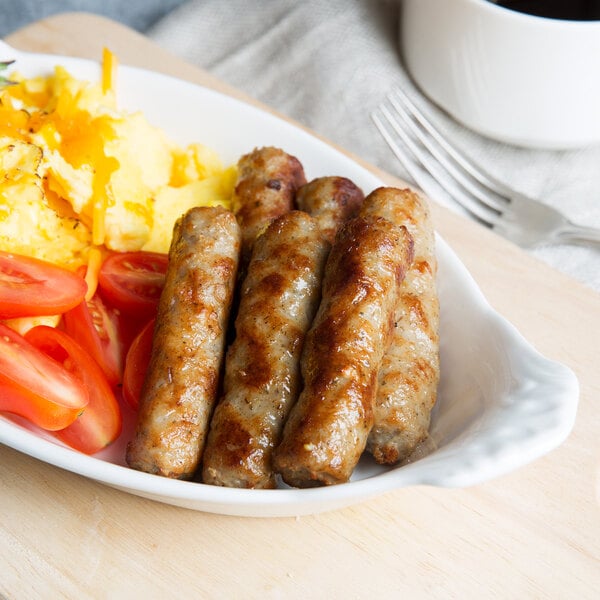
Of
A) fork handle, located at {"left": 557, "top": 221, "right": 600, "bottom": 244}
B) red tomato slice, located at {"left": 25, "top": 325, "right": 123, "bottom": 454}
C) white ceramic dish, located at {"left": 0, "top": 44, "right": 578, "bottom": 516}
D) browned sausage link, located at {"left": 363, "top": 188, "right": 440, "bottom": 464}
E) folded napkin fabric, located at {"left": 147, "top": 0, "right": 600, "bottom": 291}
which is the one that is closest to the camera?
white ceramic dish, located at {"left": 0, "top": 44, "right": 578, "bottom": 516}

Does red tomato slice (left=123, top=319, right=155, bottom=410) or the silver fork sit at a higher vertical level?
the silver fork

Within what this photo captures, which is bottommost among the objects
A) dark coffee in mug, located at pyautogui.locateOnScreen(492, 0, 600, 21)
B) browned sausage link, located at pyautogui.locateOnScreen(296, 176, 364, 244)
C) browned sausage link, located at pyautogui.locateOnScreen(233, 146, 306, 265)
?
browned sausage link, located at pyautogui.locateOnScreen(233, 146, 306, 265)

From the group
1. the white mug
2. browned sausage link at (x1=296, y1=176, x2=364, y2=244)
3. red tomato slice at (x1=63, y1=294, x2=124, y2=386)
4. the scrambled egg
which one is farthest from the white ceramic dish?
the white mug

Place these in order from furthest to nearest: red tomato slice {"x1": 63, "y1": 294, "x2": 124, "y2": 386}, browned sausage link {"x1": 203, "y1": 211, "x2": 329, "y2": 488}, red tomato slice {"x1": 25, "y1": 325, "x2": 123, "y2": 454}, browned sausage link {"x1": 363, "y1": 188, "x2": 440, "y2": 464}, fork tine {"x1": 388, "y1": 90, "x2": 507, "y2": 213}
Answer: fork tine {"x1": 388, "y1": 90, "x2": 507, "y2": 213}
red tomato slice {"x1": 63, "y1": 294, "x2": 124, "y2": 386}
red tomato slice {"x1": 25, "y1": 325, "x2": 123, "y2": 454}
browned sausage link {"x1": 363, "y1": 188, "x2": 440, "y2": 464}
browned sausage link {"x1": 203, "y1": 211, "x2": 329, "y2": 488}

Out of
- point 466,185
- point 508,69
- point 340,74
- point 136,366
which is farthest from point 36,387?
point 340,74

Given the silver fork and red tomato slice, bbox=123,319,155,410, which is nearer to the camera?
red tomato slice, bbox=123,319,155,410

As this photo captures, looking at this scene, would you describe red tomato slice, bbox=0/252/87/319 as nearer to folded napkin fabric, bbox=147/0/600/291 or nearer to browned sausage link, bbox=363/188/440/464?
browned sausage link, bbox=363/188/440/464

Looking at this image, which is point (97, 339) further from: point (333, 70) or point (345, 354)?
point (333, 70)
